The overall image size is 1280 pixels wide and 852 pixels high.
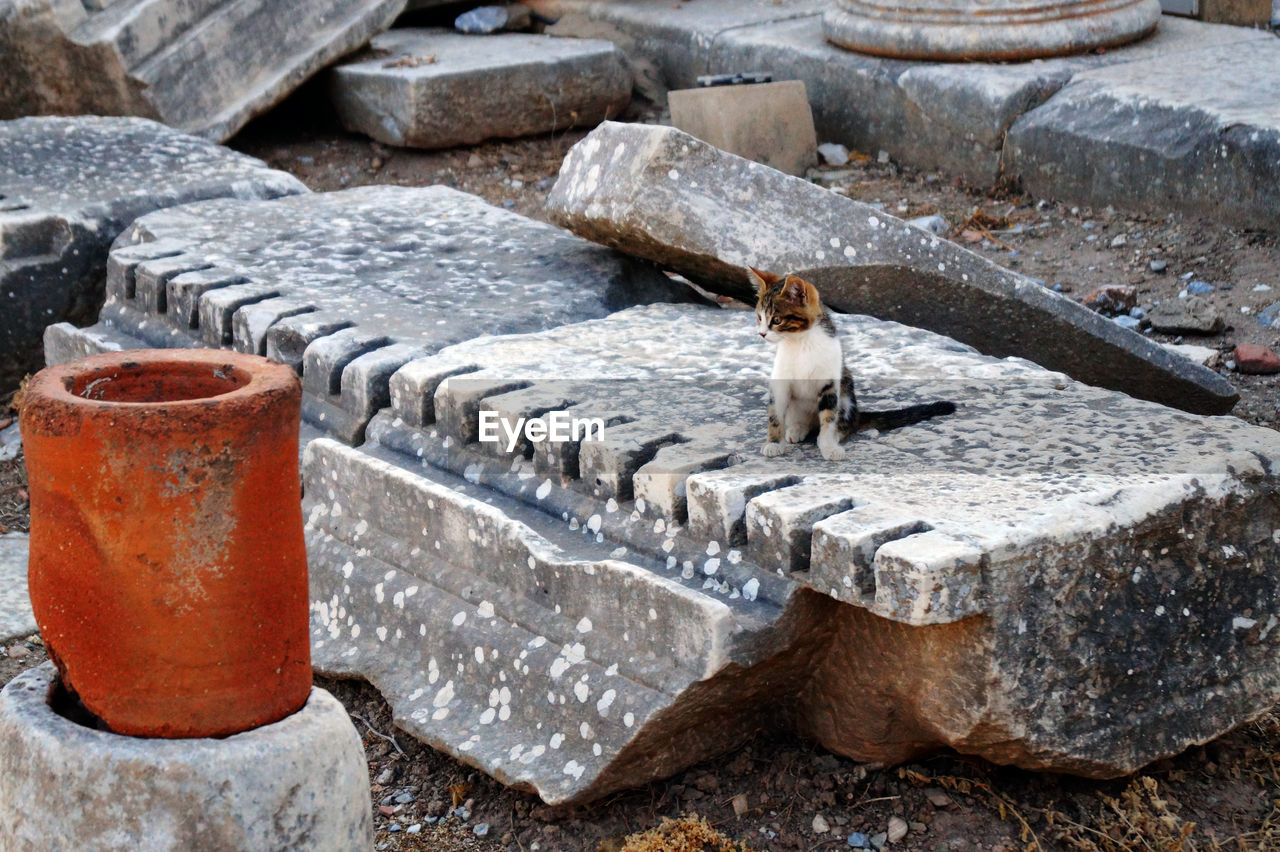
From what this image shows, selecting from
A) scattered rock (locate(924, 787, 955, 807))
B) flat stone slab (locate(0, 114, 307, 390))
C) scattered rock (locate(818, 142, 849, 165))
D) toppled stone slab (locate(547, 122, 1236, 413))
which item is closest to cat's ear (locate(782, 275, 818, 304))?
toppled stone slab (locate(547, 122, 1236, 413))

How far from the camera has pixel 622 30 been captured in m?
8.88

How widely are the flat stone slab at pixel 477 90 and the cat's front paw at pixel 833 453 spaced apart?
5.15 m

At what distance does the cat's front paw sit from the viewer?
3.03 metres

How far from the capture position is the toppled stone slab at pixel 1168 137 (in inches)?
218

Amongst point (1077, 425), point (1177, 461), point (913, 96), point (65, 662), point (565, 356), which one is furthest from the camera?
point (913, 96)

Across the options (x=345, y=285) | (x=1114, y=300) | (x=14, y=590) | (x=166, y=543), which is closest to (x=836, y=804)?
(x=166, y=543)

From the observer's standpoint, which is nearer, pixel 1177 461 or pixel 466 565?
pixel 1177 461

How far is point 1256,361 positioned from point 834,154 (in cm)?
299

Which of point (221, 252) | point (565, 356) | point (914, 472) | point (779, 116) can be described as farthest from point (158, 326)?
point (779, 116)

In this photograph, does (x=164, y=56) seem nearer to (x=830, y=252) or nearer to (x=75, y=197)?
(x=75, y=197)

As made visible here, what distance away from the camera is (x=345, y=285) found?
4375 millimetres

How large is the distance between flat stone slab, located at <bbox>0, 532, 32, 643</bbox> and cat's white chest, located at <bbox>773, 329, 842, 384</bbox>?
213 centimetres

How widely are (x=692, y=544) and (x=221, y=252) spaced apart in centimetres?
240

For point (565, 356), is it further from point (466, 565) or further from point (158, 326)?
point (158, 326)
